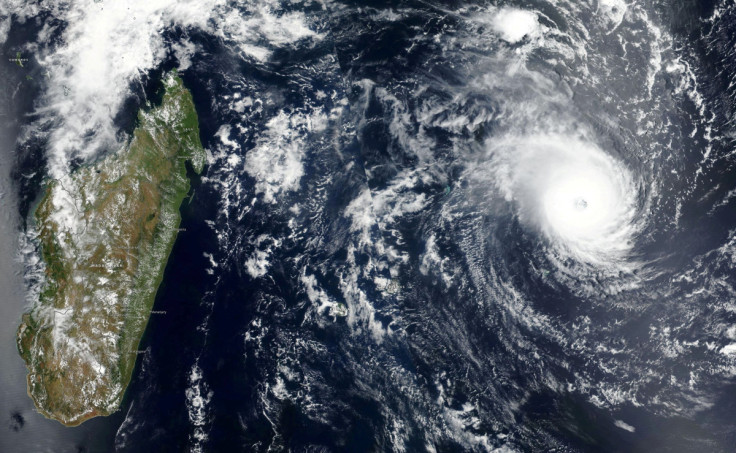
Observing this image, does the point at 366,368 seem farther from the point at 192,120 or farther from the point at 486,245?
the point at 192,120

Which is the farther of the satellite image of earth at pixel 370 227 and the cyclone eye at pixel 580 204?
the cyclone eye at pixel 580 204

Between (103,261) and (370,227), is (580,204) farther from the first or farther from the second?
(103,261)

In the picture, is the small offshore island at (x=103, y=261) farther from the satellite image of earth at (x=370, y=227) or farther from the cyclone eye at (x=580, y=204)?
the cyclone eye at (x=580, y=204)

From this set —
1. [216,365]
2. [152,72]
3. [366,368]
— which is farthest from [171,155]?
[366,368]

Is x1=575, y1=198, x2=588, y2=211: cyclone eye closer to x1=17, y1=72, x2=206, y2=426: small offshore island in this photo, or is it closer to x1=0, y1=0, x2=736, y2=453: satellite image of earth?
x1=0, y1=0, x2=736, y2=453: satellite image of earth

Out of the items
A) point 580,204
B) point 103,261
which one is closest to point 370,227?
point 580,204

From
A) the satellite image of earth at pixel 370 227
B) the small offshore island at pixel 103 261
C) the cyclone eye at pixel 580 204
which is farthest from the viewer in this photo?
the small offshore island at pixel 103 261

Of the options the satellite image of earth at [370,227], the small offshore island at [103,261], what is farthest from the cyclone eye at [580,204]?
the small offshore island at [103,261]
